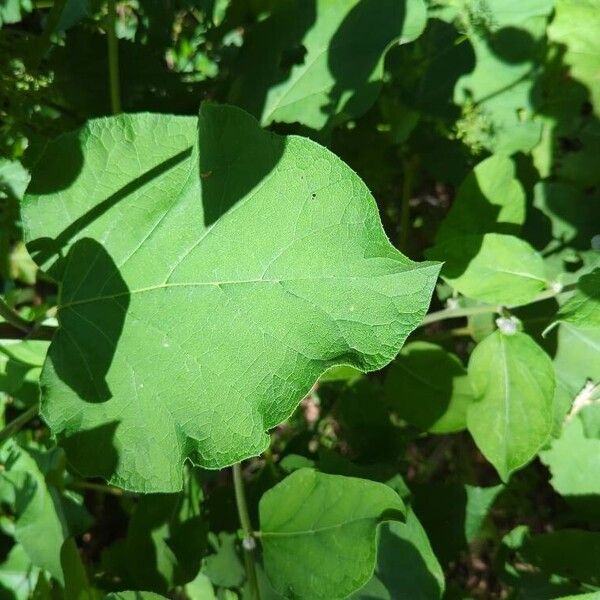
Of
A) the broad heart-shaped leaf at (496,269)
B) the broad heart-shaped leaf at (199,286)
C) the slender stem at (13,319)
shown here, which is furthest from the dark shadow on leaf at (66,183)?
the broad heart-shaped leaf at (496,269)

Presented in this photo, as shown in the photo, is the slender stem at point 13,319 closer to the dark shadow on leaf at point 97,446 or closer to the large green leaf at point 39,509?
the dark shadow on leaf at point 97,446

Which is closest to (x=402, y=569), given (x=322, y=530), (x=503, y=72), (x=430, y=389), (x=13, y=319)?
(x=322, y=530)

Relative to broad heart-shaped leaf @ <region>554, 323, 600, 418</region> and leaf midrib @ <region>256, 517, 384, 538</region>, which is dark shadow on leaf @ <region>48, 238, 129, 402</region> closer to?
leaf midrib @ <region>256, 517, 384, 538</region>

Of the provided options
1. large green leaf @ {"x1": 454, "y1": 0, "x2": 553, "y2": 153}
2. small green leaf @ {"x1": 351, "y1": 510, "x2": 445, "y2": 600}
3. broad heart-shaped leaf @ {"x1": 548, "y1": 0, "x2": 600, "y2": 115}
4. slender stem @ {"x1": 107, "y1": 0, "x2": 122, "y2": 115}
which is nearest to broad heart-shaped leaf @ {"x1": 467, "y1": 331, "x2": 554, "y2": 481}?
small green leaf @ {"x1": 351, "y1": 510, "x2": 445, "y2": 600}

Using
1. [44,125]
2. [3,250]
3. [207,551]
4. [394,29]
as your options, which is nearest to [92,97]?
[44,125]

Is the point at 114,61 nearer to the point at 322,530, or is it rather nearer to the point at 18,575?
the point at 322,530

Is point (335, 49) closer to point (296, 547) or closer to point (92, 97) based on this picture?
point (92, 97)
